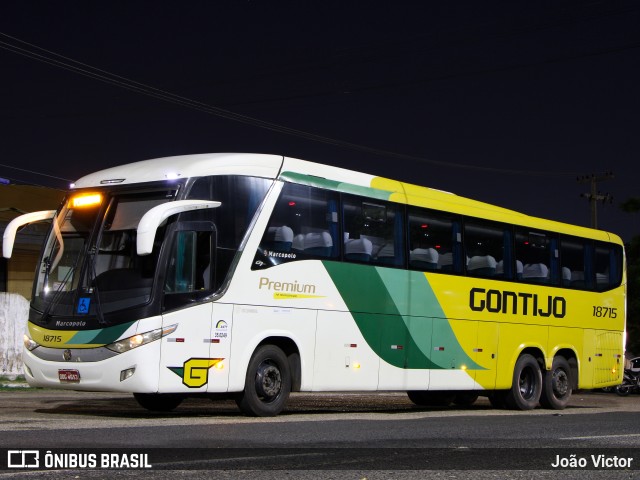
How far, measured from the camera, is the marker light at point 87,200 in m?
15.2

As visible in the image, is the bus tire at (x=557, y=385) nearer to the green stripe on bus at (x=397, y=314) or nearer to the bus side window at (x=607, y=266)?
the bus side window at (x=607, y=266)

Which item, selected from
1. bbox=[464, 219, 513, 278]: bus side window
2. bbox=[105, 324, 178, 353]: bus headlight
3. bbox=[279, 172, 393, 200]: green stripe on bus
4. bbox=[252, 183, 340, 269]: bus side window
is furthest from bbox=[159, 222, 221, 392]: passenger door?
bbox=[464, 219, 513, 278]: bus side window

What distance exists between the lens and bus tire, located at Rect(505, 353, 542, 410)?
20.9 m

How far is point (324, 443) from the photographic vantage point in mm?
10773

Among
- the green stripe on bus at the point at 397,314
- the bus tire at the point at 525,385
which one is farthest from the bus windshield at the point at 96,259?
the bus tire at the point at 525,385

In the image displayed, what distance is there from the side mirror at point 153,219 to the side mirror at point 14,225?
7.65ft

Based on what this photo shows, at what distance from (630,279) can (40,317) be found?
3090 centimetres

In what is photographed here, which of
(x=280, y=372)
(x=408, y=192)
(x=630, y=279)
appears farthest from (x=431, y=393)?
(x=630, y=279)

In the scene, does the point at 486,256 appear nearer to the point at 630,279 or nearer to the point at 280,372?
the point at 280,372

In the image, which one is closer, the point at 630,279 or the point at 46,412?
the point at 46,412

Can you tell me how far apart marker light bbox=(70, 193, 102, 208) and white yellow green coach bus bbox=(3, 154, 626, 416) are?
0.06 ft

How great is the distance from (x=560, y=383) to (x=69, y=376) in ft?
37.4

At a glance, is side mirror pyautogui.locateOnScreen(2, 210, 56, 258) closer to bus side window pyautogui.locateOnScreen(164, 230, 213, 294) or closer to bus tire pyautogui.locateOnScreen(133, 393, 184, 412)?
bus side window pyautogui.locateOnScreen(164, 230, 213, 294)

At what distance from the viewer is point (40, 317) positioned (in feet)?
48.5
